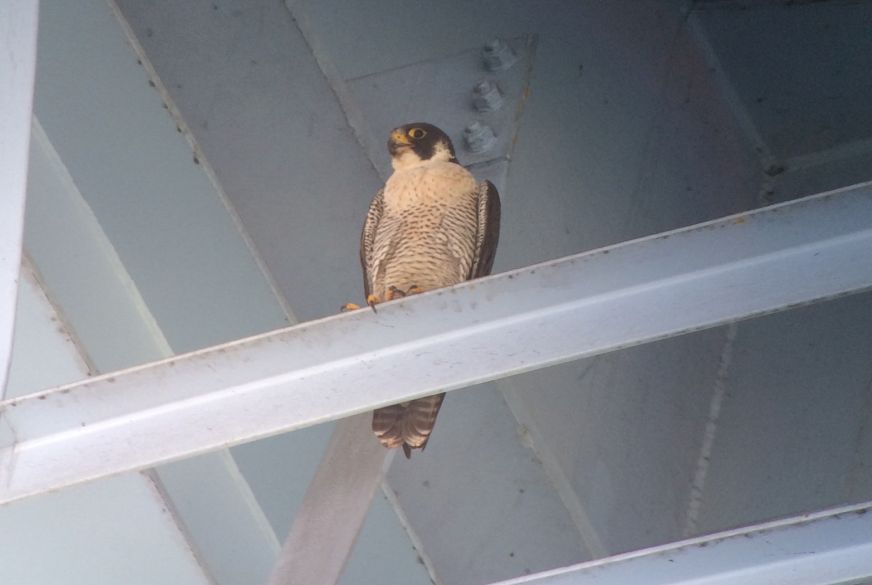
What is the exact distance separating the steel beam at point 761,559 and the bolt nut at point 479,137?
5.38 feet

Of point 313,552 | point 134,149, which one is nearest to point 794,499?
point 313,552

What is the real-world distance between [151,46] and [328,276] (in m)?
0.80

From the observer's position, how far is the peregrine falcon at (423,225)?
312 cm

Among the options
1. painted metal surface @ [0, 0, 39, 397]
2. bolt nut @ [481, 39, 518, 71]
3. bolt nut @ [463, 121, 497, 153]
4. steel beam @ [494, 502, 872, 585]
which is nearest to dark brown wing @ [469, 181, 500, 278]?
bolt nut @ [463, 121, 497, 153]

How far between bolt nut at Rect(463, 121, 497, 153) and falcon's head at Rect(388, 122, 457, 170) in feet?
0.55

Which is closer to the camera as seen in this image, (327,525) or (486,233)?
(327,525)

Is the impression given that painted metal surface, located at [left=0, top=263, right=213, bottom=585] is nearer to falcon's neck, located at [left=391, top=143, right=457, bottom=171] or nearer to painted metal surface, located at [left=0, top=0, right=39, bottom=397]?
painted metal surface, located at [left=0, top=0, right=39, bottom=397]

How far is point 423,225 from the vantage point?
10.3 feet

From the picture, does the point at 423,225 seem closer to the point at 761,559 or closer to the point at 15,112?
the point at 15,112

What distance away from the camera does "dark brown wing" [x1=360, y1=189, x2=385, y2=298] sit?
125 inches

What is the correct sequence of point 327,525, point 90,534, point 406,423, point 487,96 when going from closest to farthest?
point 327,525 < point 406,423 < point 90,534 < point 487,96

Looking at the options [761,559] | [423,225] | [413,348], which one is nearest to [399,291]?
[423,225]

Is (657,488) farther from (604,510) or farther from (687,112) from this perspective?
(687,112)

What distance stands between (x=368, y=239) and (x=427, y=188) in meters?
0.21
